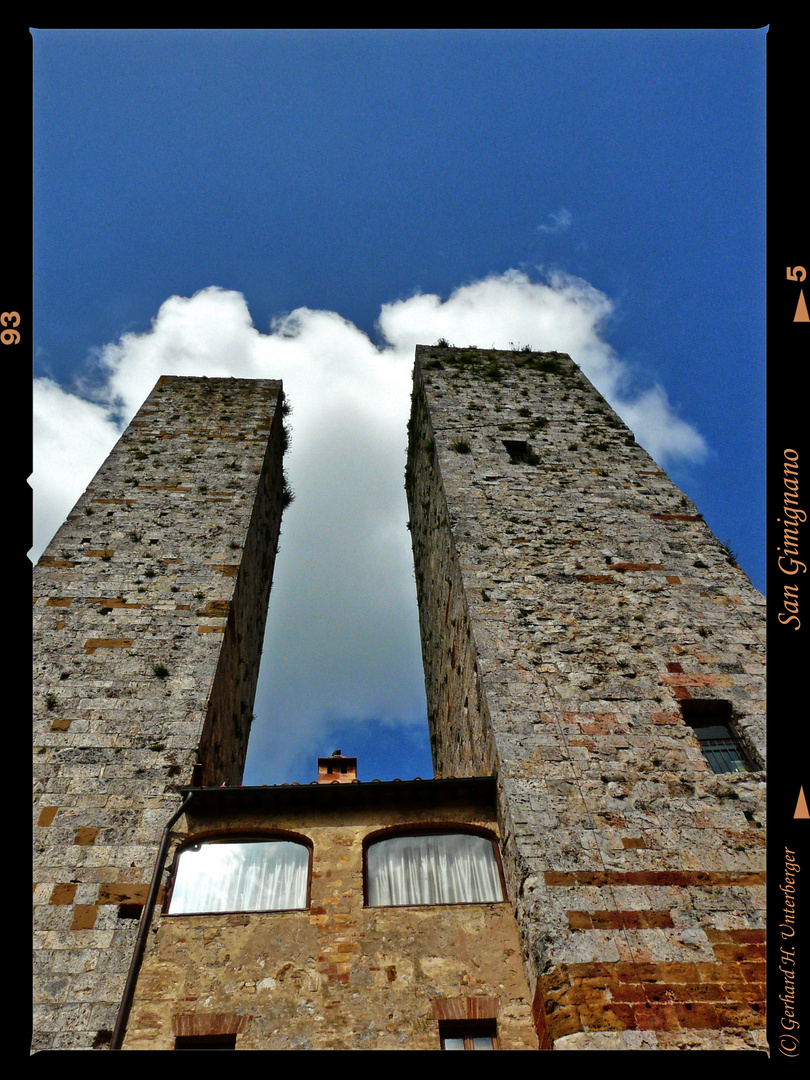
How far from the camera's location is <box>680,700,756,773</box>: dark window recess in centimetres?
732

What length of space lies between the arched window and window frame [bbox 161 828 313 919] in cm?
1

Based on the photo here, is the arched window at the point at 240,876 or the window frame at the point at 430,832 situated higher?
the window frame at the point at 430,832

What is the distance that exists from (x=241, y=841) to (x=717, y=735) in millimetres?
5188

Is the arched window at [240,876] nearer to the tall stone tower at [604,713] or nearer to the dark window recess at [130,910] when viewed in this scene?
the dark window recess at [130,910]

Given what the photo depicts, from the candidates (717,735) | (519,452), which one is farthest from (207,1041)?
(519,452)

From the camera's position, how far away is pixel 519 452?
12.5 m

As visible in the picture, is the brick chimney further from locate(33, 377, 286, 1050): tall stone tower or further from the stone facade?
locate(33, 377, 286, 1050): tall stone tower

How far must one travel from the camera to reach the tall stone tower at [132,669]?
5.98m

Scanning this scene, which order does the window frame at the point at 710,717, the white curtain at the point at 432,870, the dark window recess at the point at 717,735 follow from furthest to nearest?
1. the window frame at the point at 710,717
2. the dark window recess at the point at 717,735
3. the white curtain at the point at 432,870

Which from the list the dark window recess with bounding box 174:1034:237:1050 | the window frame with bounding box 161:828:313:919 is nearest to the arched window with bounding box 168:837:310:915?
the window frame with bounding box 161:828:313:919
